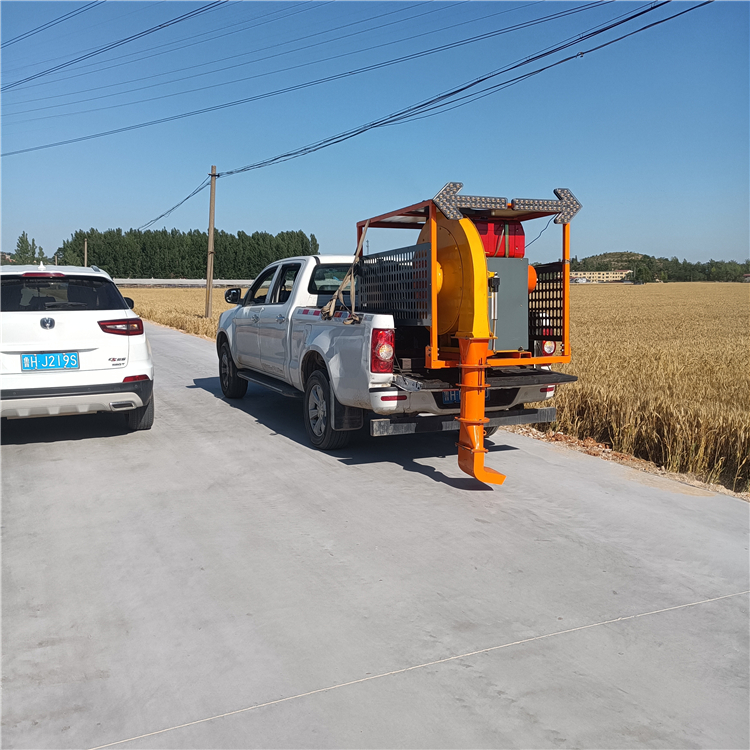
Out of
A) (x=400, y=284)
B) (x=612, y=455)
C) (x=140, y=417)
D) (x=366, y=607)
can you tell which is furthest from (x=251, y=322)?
(x=366, y=607)

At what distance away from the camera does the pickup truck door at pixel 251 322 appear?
923 centimetres

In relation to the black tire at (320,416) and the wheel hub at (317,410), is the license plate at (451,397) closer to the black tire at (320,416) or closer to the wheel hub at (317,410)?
the black tire at (320,416)

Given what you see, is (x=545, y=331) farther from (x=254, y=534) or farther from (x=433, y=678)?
(x=433, y=678)

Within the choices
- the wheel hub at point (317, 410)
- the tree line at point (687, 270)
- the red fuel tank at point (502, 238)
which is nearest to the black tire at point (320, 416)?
the wheel hub at point (317, 410)

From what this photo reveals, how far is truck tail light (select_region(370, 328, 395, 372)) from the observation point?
19.9 ft

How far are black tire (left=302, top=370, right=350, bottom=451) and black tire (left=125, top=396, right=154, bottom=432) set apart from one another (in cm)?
180

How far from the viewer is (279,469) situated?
20.9ft

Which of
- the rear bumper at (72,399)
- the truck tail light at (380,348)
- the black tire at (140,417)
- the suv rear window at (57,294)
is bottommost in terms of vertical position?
the black tire at (140,417)

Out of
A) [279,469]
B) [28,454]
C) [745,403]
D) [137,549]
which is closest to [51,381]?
[28,454]

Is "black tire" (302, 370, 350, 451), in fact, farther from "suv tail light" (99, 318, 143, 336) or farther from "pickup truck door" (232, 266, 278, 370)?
"pickup truck door" (232, 266, 278, 370)

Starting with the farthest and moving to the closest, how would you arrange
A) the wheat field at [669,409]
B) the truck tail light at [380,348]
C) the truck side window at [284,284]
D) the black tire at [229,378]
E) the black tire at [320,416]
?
the black tire at [229,378], the truck side window at [284,284], the black tire at [320,416], the wheat field at [669,409], the truck tail light at [380,348]

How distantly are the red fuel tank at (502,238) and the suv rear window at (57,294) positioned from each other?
3788 millimetres

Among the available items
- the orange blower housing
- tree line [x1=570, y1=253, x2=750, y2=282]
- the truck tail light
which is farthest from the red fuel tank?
tree line [x1=570, y1=253, x2=750, y2=282]

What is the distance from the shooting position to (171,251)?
122000 millimetres
